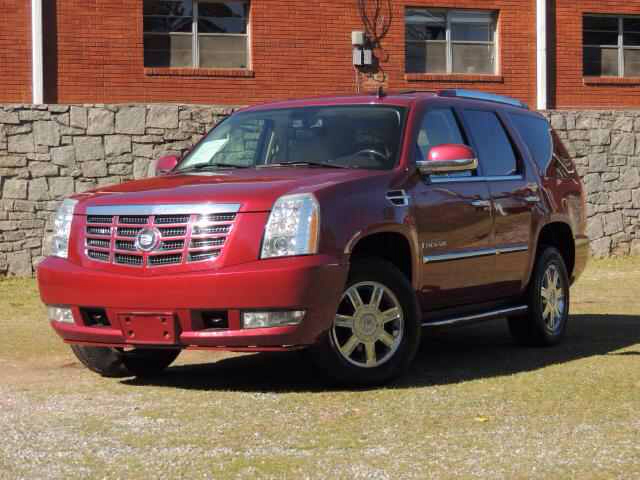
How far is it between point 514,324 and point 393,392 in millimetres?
2539

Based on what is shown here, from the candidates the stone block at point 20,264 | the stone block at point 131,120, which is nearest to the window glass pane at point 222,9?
the stone block at point 131,120

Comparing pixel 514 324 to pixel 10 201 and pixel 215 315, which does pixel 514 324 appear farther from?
pixel 10 201

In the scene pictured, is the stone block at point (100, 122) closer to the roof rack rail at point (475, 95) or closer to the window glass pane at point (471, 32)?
the roof rack rail at point (475, 95)

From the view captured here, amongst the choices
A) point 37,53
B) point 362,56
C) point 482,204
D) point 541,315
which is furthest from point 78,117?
point 482,204

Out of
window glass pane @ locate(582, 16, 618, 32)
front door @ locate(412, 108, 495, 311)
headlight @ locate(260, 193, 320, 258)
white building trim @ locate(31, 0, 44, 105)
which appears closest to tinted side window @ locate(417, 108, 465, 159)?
front door @ locate(412, 108, 495, 311)

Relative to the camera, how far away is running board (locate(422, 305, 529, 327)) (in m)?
8.20

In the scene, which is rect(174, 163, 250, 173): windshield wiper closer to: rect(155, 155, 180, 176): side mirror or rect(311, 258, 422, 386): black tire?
rect(155, 155, 180, 176): side mirror

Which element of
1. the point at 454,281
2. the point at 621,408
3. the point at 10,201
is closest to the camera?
the point at 621,408

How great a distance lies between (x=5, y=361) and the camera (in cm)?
932

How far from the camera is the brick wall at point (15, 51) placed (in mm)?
19750

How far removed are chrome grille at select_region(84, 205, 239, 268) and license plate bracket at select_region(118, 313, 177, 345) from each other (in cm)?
29

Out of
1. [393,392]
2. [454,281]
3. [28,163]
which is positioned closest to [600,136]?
[28,163]

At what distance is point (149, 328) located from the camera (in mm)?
7180

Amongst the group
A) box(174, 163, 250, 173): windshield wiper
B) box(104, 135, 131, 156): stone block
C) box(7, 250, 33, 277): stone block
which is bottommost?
box(7, 250, 33, 277): stone block
